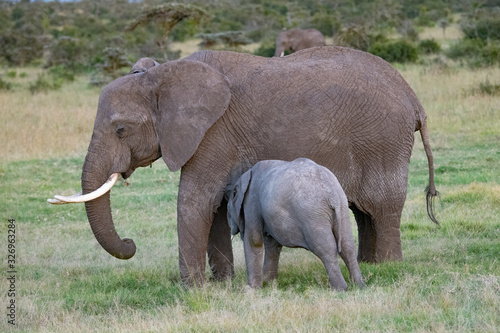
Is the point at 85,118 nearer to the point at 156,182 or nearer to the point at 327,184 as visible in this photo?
the point at 156,182

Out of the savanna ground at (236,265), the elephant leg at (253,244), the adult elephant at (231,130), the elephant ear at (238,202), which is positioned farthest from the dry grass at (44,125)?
the elephant leg at (253,244)

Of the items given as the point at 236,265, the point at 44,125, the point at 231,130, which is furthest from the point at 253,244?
the point at 44,125

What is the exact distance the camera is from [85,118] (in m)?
16.3

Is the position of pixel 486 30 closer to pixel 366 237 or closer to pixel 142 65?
pixel 366 237

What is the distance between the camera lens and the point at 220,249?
23.2ft

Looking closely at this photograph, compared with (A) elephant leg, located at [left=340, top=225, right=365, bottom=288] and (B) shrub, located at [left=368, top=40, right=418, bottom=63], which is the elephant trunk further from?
(B) shrub, located at [left=368, top=40, right=418, bottom=63]

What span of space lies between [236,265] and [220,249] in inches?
25.4

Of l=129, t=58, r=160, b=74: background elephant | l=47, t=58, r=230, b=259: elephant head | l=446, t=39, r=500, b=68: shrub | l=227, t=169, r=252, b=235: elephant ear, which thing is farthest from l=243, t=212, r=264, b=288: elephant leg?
l=446, t=39, r=500, b=68: shrub

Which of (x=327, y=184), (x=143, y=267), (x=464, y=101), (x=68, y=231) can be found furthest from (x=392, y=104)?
(x=464, y=101)

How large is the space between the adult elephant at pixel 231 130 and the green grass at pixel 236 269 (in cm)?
66

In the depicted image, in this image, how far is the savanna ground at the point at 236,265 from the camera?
4980mm

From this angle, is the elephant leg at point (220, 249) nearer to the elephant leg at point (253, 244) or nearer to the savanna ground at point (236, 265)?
the savanna ground at point (236, 265)

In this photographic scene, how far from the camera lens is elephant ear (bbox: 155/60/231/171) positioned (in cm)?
634

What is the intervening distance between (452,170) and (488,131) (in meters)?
2.82
